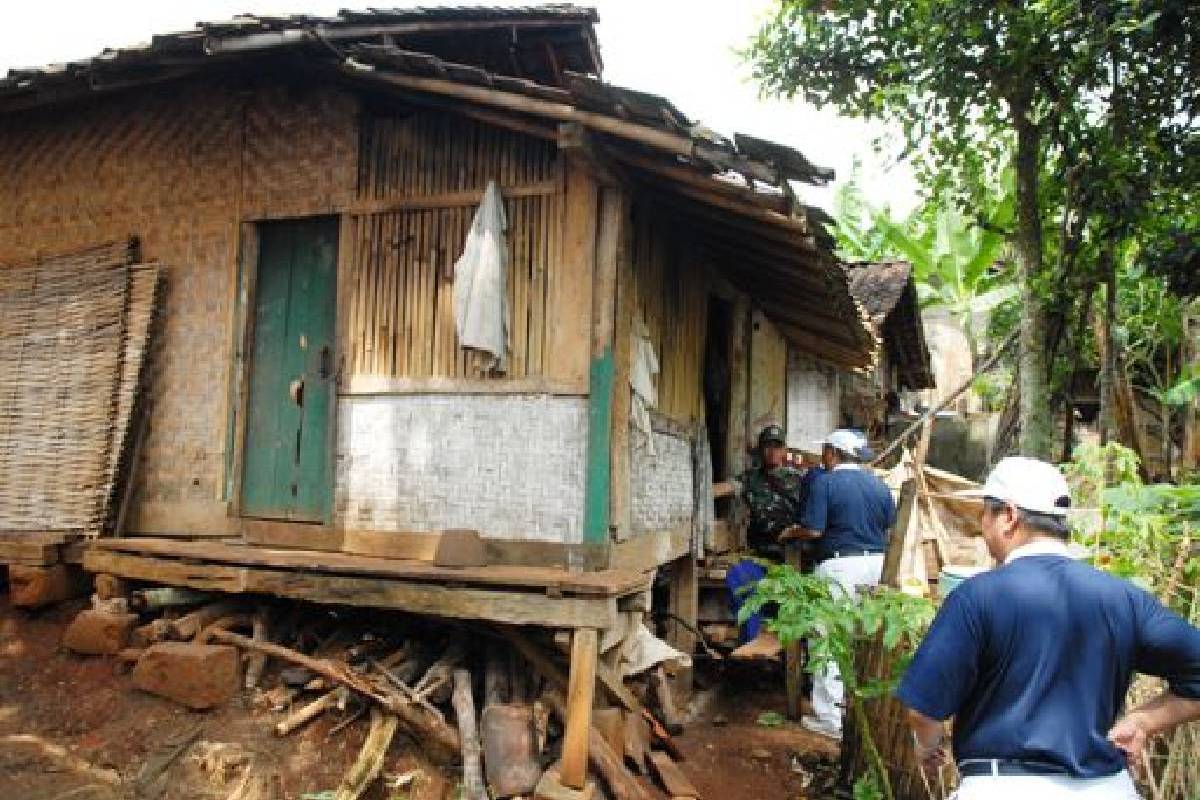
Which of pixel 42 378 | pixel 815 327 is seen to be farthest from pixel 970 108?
pixel 42 378

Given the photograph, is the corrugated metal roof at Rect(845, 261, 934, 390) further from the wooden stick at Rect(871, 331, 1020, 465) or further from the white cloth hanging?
the white cloth hanging

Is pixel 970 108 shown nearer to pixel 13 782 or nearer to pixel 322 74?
Answer: pixel 322 74

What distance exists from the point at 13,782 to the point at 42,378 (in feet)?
11.3

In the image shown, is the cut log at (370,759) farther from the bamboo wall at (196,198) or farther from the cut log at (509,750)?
the bamboo wall at (196,198)

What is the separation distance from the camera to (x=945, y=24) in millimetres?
9008

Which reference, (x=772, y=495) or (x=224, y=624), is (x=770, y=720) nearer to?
(x=772, y=495)

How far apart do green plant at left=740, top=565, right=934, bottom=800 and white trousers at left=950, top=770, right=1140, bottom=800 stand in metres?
1.46

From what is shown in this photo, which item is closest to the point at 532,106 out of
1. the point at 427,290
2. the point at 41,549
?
the point at 427,290

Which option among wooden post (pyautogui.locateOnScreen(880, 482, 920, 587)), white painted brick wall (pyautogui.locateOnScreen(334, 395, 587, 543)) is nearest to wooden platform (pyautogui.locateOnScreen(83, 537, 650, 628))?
white painted brick wall (pyautogui.locateOnScreen(334, 395, 587, 543))

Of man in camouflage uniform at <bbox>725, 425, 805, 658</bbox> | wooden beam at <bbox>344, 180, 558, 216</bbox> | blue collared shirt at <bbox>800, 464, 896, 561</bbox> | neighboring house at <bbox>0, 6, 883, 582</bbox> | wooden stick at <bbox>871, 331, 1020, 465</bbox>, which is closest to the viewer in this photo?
neighboring house at <bbox>0, 6, 883, 582</bbox>

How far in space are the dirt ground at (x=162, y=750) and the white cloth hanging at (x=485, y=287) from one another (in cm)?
252

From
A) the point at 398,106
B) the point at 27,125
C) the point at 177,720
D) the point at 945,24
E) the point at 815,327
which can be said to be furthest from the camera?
Answer: the point at 815,327

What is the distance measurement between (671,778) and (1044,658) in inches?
122

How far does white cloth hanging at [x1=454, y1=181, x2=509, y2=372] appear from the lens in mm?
5523
